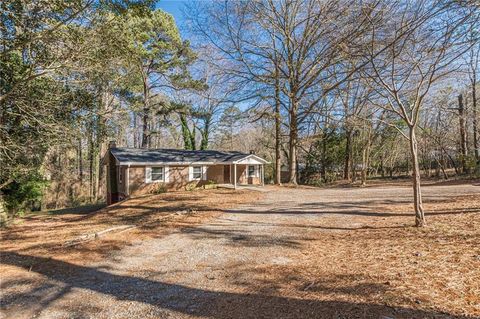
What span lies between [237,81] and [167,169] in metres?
7.44

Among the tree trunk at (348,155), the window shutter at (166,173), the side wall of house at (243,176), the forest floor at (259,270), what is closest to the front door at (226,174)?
the side wall of house at (243,176)

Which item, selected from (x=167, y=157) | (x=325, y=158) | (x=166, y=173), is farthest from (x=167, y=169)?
(x=325, y=158)

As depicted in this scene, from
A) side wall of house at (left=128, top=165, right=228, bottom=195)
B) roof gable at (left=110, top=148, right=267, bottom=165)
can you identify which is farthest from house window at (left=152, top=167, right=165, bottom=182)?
roof gable at (left=110, top=148, right=267, bottom=165)

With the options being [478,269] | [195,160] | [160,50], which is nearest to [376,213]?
[478,269]

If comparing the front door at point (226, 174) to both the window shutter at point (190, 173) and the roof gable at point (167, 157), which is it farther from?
the window shutter at point (190, 173)

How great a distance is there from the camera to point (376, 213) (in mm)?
8000

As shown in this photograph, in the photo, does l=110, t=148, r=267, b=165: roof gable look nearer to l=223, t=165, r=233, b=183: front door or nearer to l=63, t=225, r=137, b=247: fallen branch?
l=223, t=165, r=233, b=183: front door

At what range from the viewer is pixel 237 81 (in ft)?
55.6

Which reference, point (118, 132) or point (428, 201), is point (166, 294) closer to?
point (428, 201)

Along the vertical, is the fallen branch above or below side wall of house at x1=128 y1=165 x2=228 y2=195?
below

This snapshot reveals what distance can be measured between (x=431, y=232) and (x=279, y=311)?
4.18 m

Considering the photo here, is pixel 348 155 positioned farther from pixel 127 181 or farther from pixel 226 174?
pixel 127 181

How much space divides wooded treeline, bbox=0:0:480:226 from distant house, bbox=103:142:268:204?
85.8 inches

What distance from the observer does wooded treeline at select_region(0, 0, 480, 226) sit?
6492mm
